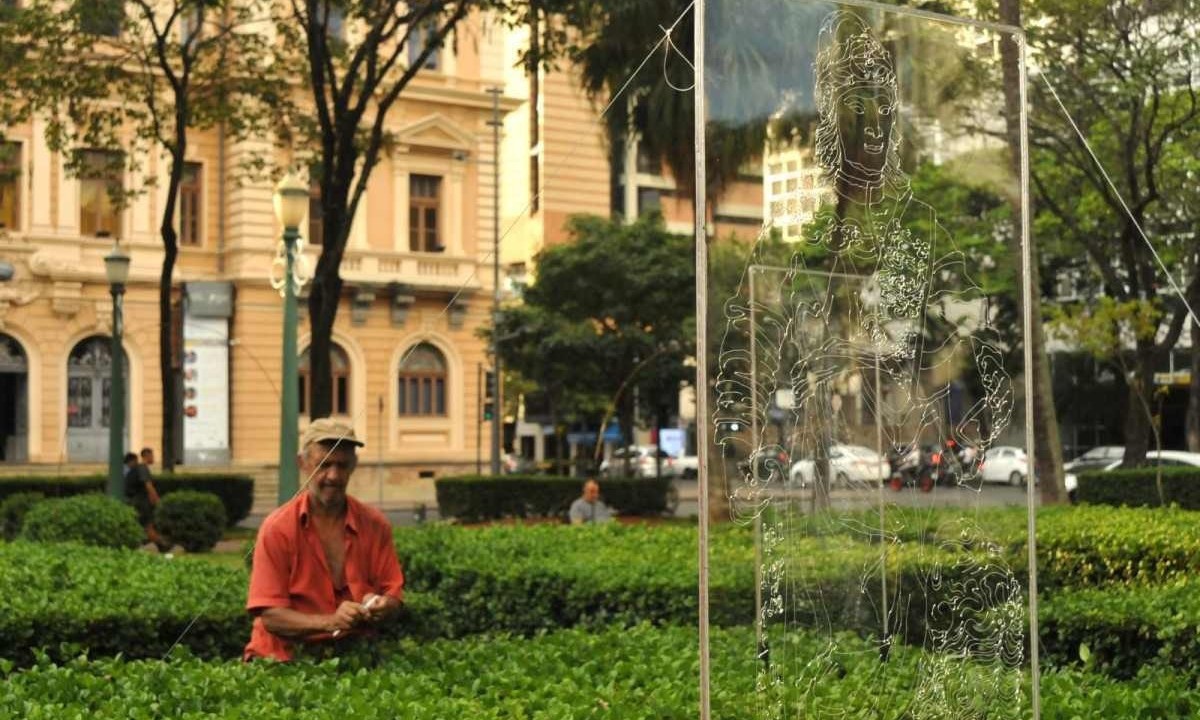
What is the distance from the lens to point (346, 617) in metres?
5.20

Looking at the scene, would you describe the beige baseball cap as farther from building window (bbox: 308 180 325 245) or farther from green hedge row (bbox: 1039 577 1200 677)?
building window (bbox: 308 180 325 245)

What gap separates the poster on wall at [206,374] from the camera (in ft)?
118

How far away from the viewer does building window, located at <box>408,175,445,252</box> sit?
39344 millimetres

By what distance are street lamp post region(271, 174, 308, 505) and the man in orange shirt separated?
9.19 meters

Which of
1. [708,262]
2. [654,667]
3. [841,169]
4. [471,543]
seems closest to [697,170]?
[708,262]

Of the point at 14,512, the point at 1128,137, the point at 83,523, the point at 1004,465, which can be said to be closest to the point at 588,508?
the point at 83,523

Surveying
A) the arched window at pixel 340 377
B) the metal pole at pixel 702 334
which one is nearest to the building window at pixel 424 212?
the arched window at pixel 340 377

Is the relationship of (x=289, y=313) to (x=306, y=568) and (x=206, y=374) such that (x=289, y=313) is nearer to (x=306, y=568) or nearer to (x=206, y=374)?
(x=306, y=568)

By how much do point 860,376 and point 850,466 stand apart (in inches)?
11.2

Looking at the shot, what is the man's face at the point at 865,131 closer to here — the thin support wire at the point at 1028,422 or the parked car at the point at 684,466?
the thin support wire at the point at 1028,422

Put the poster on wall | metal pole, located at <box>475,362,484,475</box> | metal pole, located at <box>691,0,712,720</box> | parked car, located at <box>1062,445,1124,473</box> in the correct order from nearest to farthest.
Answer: metal pole, located at <box>691,0,712,720</box>
parked car, located at <box>1062,445,1124,473</box>
the poster on wall
metal pole, located at <box>475,362,484,475</box>

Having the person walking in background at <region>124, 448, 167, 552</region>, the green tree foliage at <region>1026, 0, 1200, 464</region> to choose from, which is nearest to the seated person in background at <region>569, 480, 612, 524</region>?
the person walking in background at <region>124, 448, 167, 552</region>

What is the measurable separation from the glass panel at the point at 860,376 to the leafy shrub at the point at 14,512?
16149 millimetres

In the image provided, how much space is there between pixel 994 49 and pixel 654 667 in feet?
7.88
